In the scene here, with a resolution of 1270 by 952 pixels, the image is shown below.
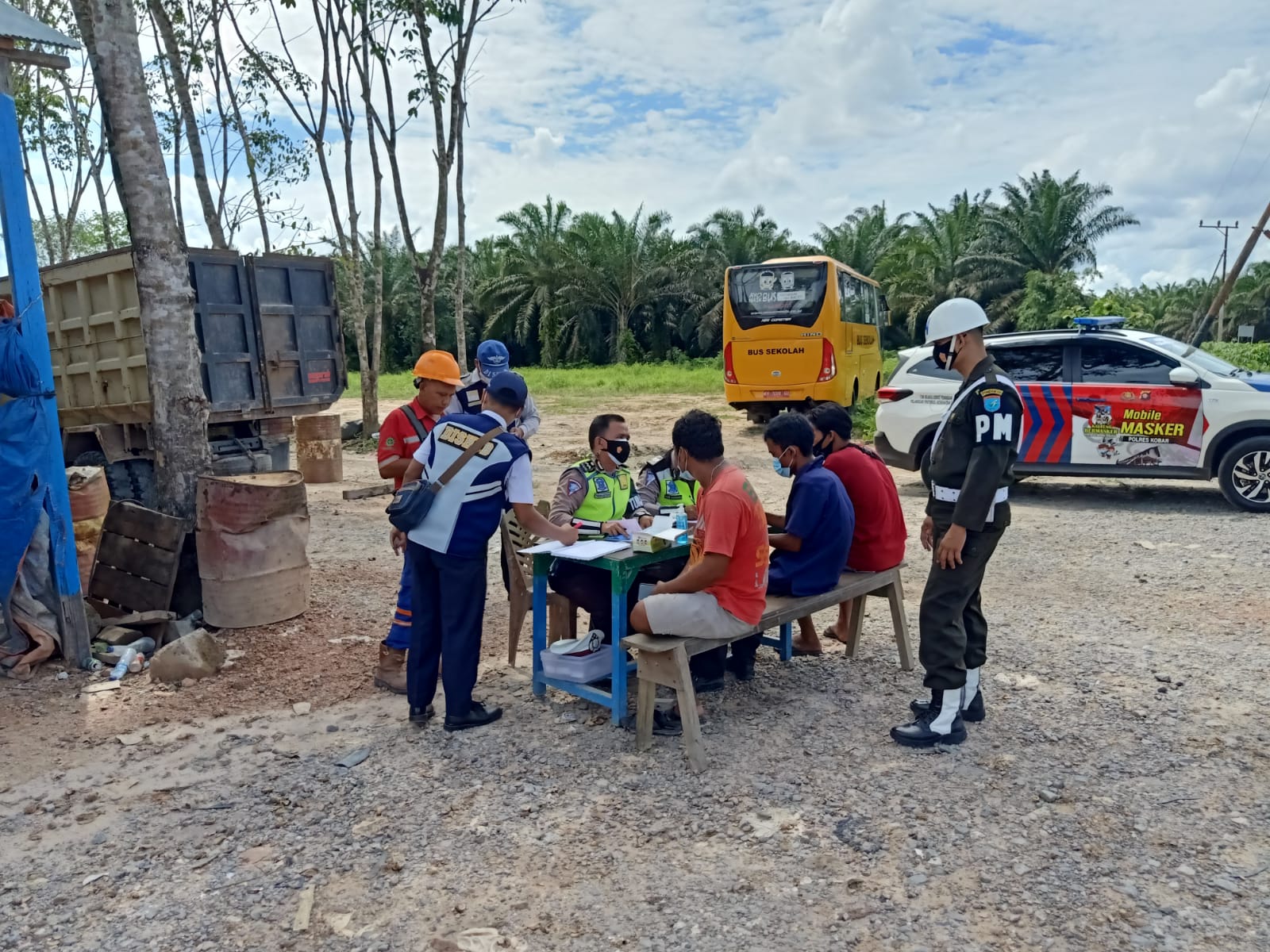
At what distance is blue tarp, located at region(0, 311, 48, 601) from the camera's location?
Answer: 15.7ft

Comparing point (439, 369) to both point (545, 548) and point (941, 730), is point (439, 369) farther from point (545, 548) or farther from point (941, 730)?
point (941, 730)

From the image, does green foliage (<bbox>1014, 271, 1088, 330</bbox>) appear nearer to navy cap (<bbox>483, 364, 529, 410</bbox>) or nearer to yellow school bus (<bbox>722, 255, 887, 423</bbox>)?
yellow school bus (<bbox>722, 255, 887, 423</bbox>)

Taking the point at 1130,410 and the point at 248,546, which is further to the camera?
the point at 1130,410

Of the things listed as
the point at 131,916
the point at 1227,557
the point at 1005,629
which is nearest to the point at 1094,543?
the point at 1227,557

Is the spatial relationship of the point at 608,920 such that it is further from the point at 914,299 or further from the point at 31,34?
the point at 914,299

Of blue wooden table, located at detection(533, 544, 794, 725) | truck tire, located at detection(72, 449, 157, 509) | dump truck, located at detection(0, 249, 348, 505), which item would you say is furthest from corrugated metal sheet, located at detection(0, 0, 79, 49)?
truck tire, located at detection(72, 449, 157, 509)

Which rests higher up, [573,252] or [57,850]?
[573,252]

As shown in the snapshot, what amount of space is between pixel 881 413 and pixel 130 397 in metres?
7.25

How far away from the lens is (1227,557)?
23.5 feet

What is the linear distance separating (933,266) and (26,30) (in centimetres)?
Answer: 3560

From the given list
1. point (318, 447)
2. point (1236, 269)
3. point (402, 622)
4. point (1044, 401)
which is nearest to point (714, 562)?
point (402, 622)

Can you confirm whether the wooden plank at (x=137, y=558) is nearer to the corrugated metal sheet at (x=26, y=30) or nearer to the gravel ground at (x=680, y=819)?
the gravel ground at (x=680, y=819)

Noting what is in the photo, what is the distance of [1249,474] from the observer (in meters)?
8.62

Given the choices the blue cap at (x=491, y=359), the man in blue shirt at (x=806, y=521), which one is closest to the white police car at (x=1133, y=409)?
the man in blue shirt at (x=806, y=521)
